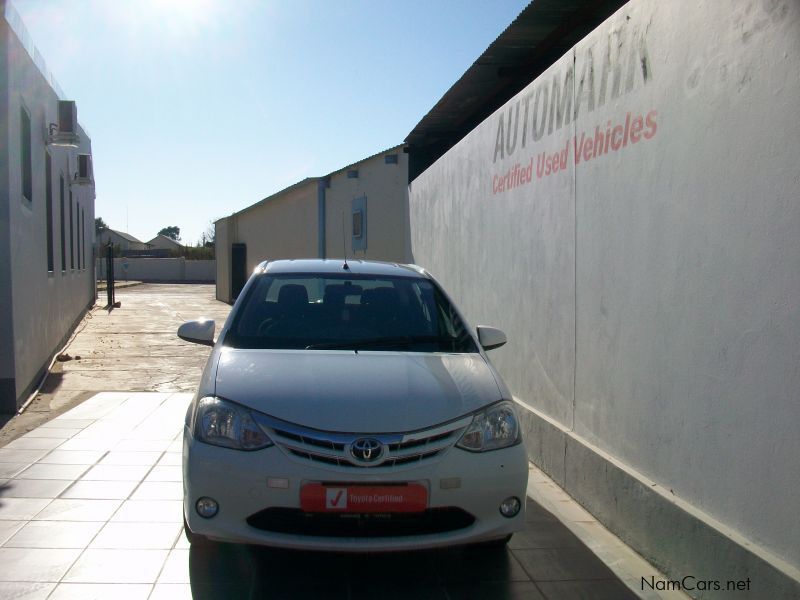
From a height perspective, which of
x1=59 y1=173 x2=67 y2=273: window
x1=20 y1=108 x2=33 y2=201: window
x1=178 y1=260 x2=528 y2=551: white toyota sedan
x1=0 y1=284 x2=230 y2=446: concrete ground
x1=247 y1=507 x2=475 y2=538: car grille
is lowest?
x1=0 y1=284 x2=230 y2=446: concrete ground

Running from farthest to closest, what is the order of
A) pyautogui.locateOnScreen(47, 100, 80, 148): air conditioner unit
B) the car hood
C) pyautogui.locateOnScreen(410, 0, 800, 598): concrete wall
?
pyautogui.locateOnScreen(47, 100, 80, 148): air conditioner unit
the car hood
pyautogui.locateOnScreen(410, 0, 800, 598): concrete wall

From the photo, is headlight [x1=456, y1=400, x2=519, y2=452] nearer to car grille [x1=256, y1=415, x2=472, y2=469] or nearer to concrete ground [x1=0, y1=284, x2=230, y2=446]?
A: car grille [x1=256, y1=415, x2=472, y2=469]

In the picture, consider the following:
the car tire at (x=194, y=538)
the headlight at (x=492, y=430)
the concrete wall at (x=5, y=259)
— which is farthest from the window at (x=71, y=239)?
the headlight at (x=492, y=430)

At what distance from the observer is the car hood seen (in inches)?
145

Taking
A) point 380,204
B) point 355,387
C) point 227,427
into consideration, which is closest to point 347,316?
point 355,387

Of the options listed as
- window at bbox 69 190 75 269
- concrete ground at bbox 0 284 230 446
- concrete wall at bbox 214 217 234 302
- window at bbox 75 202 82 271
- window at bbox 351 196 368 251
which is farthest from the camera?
concrete wall at bbox 214 217 234 302

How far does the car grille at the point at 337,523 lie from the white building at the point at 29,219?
5.23m

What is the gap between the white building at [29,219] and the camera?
304 inches

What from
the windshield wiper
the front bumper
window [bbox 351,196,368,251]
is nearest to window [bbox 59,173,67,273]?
window [bbox 351,196,368,251]

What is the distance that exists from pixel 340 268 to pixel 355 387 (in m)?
1.70

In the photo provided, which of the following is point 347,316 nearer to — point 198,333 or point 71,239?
point 198,333

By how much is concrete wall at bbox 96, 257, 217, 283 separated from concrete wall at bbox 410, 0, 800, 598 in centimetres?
5495

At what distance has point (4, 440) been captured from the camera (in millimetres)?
6832

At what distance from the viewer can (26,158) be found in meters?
9.59
